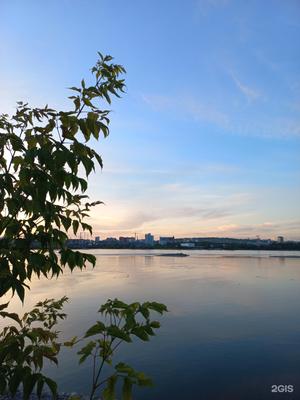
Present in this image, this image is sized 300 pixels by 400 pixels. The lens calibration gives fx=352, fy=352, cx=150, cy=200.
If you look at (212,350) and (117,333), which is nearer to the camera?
(117,333)

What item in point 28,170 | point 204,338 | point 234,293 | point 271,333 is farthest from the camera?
point 234,293

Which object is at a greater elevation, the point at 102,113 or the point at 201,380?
the point at 102,113

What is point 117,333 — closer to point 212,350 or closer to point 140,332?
point 140,332

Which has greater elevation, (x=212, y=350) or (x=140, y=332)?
(x=140, y=332)

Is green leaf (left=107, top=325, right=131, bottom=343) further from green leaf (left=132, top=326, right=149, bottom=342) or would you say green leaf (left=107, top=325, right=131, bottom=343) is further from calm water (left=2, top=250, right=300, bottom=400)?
calm water (left=2, top=250, right=300, bottom=400)

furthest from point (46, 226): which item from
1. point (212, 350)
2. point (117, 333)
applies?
point (212, 350)

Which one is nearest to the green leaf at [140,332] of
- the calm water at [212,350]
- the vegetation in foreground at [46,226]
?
the vegetation in foreground at [46,226]

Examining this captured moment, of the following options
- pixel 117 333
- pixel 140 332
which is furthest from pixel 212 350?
pixel 117 333

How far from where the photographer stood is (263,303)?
23438 mm

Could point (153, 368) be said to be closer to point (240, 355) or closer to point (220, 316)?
point (240, 355)

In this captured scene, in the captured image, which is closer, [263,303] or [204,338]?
[204,338]

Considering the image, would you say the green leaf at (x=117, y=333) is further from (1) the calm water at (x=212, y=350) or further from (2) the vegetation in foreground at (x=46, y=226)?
(1) the calm water at (x=212, y=350)

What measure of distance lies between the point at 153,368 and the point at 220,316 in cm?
879

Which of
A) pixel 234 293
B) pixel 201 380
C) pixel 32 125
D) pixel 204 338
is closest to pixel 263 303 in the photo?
pixel 234 293
